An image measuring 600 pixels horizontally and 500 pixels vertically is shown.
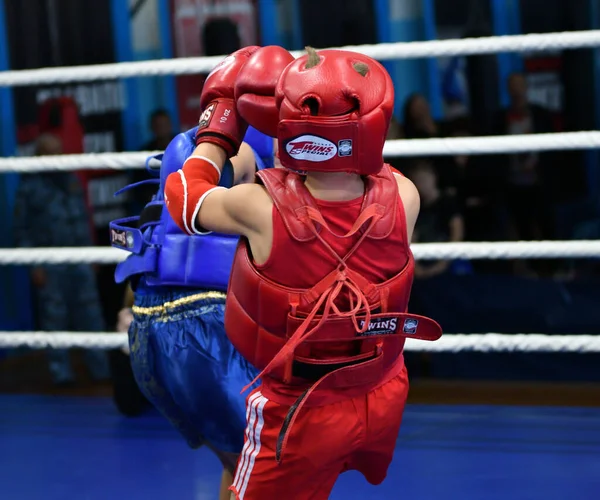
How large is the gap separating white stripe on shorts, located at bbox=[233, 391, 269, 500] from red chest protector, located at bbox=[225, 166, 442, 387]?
5 cm

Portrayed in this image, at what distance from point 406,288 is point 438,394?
5.23 ft

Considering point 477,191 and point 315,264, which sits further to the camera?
point 477,191

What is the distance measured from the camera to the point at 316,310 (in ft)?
4.18

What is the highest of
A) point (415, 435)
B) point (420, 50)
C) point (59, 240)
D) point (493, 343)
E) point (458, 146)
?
point (420, 50)

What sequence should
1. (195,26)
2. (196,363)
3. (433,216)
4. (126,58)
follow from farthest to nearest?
(195,26)
(126,58)
(433,216)
(196,363)

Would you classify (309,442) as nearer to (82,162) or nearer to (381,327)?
(381,327)

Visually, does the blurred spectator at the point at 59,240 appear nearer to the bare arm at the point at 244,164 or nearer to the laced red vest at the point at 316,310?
the bare arm at the point at 244,164

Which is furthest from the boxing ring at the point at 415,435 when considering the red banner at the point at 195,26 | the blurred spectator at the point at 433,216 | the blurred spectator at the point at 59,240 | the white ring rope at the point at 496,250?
the red banner at the point at 195,26

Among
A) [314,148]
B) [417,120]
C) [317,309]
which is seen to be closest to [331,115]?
[314,148]

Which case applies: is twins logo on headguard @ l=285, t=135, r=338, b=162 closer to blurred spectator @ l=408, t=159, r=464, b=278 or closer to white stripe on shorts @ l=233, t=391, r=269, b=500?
white stripe on shorts @ l=233, t=391, r=269, b=500

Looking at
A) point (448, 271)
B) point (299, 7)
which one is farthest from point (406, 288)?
point (299, 7)

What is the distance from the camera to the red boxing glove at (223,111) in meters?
1.40

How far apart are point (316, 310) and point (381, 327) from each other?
0.10m

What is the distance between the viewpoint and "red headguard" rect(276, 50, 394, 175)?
1246 mm
